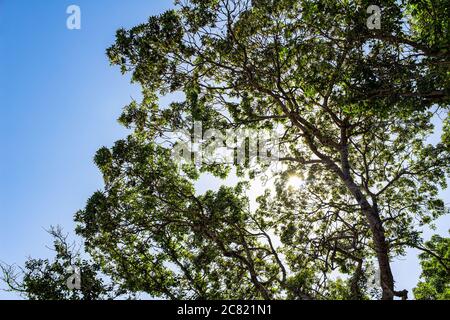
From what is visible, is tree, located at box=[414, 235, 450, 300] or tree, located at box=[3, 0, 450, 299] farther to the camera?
tree, located at box=[414, 235, 450, 300]

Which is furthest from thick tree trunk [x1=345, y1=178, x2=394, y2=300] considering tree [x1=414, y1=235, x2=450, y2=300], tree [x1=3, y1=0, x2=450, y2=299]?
tree [x1=414, y1=235, x2=450, y2=300]

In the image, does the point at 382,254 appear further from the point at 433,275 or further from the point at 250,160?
the point at 433,275

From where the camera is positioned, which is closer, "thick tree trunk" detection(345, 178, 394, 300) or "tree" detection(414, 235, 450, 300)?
"thick tree trunk" detection(345, 178, 394, 300)

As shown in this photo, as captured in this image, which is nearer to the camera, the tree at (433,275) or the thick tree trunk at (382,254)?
the thick tree trunk at (382,254)

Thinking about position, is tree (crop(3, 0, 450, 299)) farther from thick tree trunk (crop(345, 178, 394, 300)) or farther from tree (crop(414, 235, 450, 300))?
tree (crop(414, 235, 450, 300))

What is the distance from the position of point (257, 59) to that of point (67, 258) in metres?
8.37

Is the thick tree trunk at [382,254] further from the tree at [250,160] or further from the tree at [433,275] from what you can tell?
the tree at [433,275]

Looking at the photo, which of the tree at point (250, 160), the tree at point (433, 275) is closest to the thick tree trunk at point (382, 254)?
the tree at point (250, 160)

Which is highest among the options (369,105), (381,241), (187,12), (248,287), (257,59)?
(187,12)

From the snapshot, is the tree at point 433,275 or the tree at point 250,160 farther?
the tree at point 433,275

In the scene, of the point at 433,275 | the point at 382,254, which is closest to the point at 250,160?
the point at 382,254

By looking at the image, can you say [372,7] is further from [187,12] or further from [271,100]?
[187,12]
